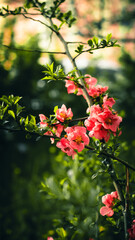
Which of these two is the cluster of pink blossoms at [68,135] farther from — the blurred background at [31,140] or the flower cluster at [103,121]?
the blurred background at [31,140]

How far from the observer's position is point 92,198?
3.12ft

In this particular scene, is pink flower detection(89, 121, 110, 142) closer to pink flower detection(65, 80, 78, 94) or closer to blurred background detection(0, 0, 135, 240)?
pink flower detection(65, 80, 78, 94)

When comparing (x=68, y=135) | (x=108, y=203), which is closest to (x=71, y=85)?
(x=68, y=135)

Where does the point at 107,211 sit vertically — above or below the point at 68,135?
below

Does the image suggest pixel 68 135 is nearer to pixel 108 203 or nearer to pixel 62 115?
pixel 62 115

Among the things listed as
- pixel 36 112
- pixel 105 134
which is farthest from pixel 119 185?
pixel 36 112

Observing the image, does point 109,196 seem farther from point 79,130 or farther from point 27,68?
point 27,68

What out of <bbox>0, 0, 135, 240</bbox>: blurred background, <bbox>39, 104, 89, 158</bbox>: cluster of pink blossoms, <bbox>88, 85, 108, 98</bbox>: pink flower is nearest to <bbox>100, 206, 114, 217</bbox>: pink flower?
<bbox>39, 104, 89, 158</bbox>: cluster of pink blossoms

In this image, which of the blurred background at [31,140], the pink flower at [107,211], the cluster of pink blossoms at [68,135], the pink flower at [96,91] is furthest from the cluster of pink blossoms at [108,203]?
the blurred background at [31,140]

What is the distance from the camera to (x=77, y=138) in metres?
0.56

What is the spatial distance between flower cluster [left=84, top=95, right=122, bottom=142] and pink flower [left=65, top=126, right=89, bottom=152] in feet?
0.08

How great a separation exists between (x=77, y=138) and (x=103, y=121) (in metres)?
0.08

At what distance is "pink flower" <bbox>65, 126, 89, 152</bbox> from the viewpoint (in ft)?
1.82

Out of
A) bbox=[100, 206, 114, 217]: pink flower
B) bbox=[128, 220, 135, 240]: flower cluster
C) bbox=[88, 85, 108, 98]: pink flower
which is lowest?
bbox=[128, 220, 135, 240]: flower cluster
